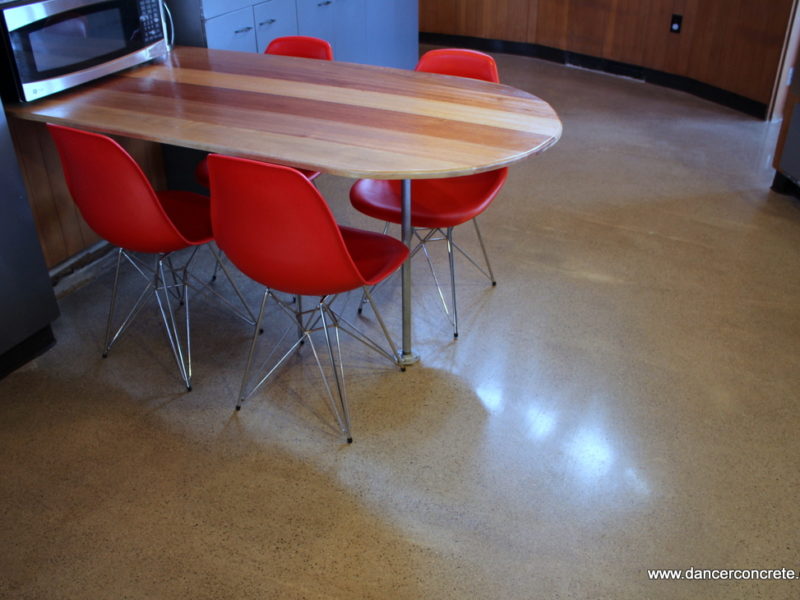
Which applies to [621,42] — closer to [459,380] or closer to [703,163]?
[703,163]

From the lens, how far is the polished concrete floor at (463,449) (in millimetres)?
1893

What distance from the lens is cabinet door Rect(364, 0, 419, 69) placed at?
469cm

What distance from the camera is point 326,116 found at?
237cm

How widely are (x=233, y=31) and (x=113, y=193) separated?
1.48 meters

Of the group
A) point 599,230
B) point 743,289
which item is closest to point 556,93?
point 599,230

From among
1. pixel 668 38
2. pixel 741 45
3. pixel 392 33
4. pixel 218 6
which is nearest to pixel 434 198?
Answer: pixel 218 6

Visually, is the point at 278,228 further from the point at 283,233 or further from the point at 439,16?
the point at 439,16

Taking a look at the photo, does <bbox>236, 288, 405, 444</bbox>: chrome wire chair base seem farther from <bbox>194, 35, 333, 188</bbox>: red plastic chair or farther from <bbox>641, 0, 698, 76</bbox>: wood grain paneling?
<bbox>641, 0, 698, 76</bbox>: wood grain paneling

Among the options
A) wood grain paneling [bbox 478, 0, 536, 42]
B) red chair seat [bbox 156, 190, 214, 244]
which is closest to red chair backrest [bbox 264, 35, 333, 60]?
red chair seat [bbox 156, 190, 214, 244]

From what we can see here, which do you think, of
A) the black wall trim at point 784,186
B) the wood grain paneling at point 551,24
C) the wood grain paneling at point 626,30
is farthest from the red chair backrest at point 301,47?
the wood grain paneling at point 551,24

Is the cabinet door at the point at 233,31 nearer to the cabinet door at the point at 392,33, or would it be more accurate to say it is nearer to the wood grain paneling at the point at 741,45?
the cabinet door at the point at 392,33

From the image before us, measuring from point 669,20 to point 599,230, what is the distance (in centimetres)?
275

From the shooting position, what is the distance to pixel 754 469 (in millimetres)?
2172

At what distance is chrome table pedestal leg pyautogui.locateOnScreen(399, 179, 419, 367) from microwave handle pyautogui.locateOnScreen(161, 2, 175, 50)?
132 centimetres
